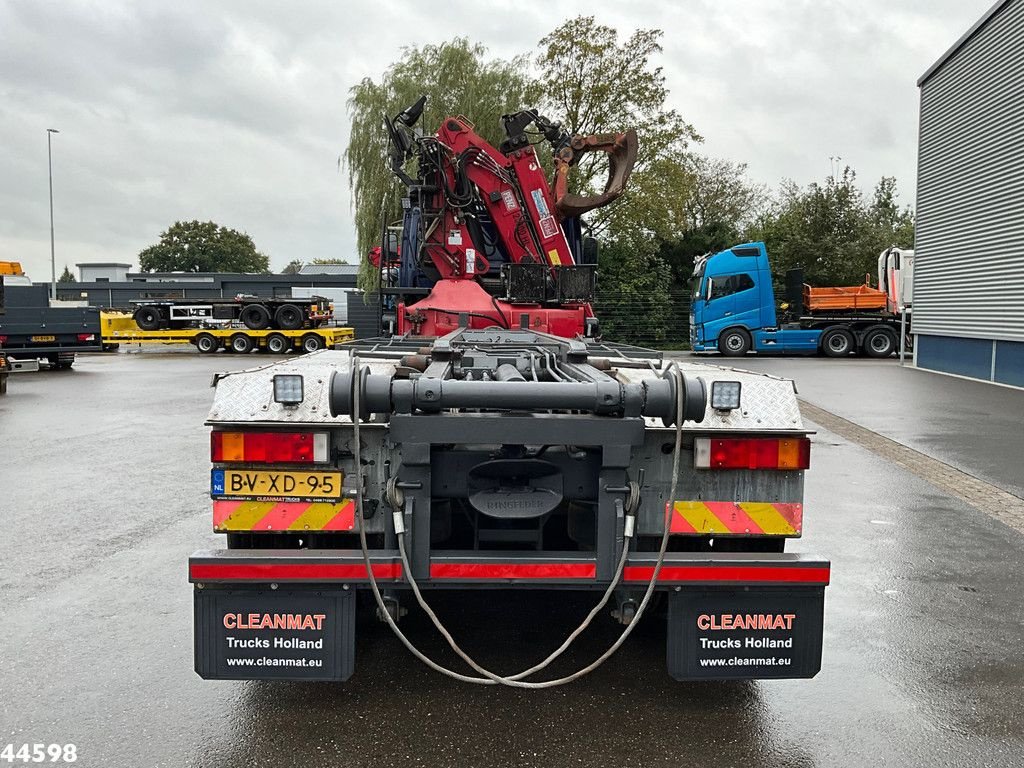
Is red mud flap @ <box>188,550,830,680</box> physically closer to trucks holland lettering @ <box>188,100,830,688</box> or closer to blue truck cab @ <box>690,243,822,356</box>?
trucks holland lettering @ <box>188,100,830,688</box>

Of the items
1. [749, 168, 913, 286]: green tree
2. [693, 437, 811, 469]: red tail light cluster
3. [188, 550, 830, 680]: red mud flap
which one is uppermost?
[749, 168, 913, 286]: green tree

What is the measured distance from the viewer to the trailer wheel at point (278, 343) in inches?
1217

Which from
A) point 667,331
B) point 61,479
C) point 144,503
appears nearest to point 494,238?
point 144,503

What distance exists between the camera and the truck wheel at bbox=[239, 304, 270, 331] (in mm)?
31312

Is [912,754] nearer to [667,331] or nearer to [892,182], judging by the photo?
[667,331]

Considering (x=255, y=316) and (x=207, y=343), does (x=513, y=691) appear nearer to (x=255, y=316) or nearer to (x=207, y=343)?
(x=255, y=316)

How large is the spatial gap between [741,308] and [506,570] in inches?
1010

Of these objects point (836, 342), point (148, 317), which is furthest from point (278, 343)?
point (836, 342)

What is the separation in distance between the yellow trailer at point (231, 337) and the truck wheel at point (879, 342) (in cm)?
1792

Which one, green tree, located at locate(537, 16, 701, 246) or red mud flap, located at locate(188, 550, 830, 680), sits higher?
green tree, located at locate(537, 16, 701, 246)

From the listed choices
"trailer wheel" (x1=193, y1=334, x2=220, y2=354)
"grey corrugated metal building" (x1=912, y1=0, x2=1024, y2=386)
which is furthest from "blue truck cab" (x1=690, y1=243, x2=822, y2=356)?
"trailer wheel" (x1=193, y1=334, x2=220, y2=354)

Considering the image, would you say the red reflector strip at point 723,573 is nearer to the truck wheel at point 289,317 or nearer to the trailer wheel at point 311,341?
the trailer wheel at point 311,341

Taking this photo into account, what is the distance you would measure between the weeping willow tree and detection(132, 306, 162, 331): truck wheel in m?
8.79

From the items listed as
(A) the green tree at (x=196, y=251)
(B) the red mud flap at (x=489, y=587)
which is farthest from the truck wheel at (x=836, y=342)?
(A) the green tree at (x=196, y=251)
